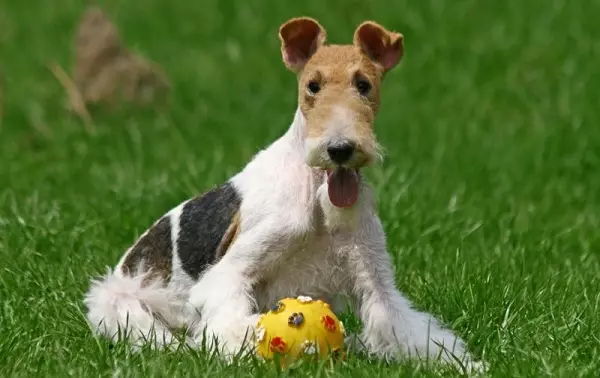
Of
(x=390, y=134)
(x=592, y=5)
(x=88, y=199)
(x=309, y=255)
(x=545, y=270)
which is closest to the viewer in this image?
(x=309, y=255)

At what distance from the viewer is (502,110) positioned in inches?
460

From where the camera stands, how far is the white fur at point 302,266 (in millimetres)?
5719

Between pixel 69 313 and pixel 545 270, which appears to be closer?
pixel 69 313

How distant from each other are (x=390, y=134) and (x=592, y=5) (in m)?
3.20

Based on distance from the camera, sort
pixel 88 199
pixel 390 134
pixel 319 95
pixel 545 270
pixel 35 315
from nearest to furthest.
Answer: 1. pixel 319 95
2. pixel 35 315
3. pixel 545 270
4. pixel 88 199
5. pixel 390 134

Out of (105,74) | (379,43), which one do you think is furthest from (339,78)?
(105,74)

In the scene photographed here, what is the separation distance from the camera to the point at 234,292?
18.9 feet

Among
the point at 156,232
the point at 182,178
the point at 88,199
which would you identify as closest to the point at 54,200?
the point at 88,199

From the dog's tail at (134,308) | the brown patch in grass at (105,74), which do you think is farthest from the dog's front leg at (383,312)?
the brown patch in grass at (105,74)

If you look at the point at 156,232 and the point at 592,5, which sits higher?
the point at 156,232

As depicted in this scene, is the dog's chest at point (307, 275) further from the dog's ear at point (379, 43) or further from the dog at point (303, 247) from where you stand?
the dog's ear at point (379, 43)

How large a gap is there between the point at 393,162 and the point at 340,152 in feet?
16.7

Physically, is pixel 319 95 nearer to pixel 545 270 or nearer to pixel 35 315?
pixel 35 315

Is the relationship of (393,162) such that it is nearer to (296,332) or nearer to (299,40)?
(299,40)
